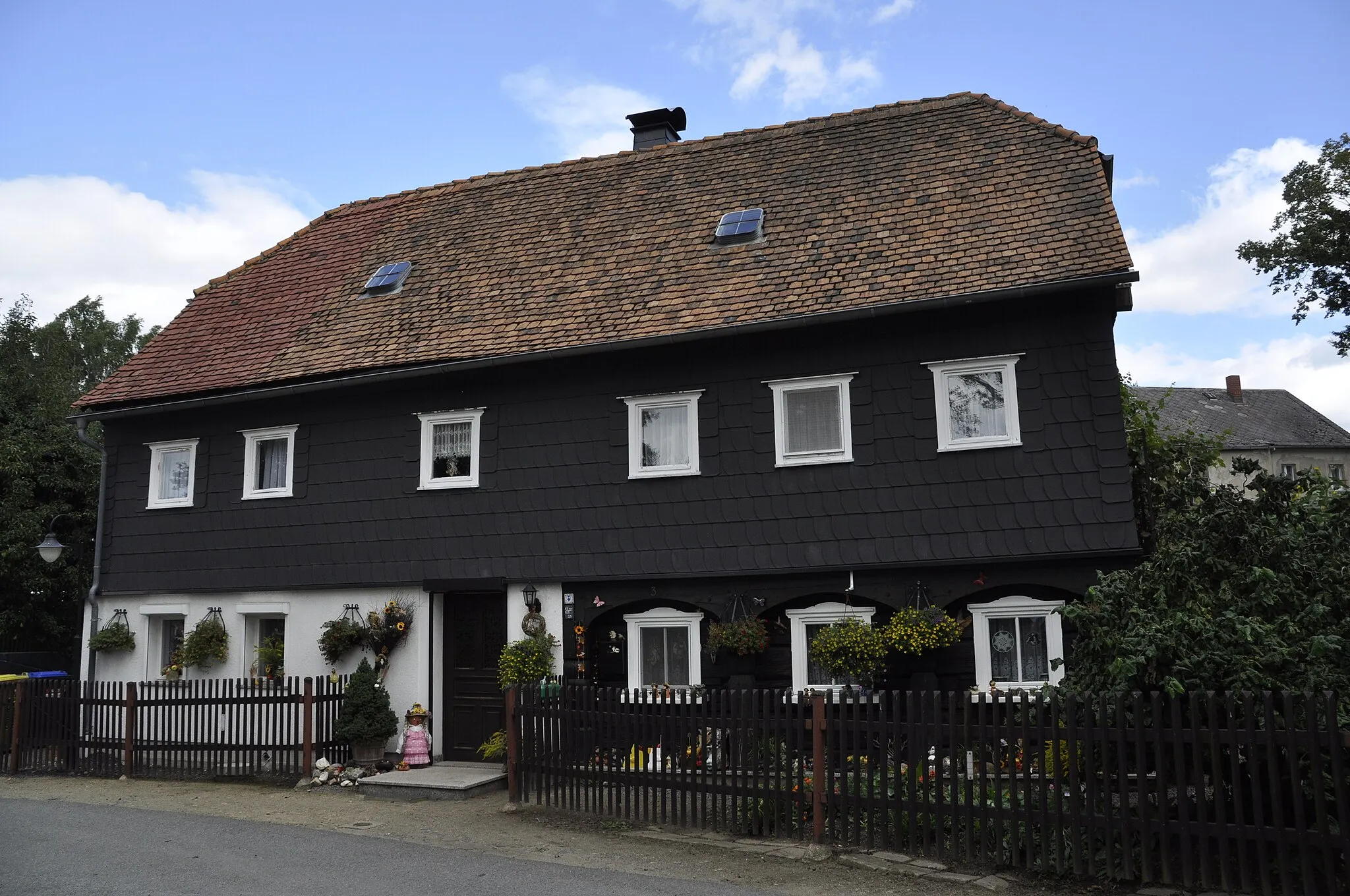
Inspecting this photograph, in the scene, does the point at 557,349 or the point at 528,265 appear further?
the point at 528,265

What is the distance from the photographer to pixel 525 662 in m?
13.0

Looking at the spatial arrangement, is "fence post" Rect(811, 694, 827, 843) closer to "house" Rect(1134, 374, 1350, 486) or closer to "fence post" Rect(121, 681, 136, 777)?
"fence post" Rect(121, 681, 136, 777)

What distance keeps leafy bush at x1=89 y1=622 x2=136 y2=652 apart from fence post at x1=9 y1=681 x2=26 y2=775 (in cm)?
170

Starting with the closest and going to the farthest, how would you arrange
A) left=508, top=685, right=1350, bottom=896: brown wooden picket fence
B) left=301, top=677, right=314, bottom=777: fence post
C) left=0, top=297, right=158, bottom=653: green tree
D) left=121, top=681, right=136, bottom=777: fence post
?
left=508, top=685, right=1350, bottom=896: brown wooden picket fence < left=301, top=677, right=314, bottom=777: fence post < left=121, top=681, right=136, bottom=777: fence post < left=0, top=297, right=158, bottom=653: green tree

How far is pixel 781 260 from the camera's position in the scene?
13594 mm

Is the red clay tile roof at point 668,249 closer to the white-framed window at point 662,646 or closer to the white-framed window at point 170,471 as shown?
the white-framed window at point 170,471

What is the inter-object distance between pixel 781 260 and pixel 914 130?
133 inches

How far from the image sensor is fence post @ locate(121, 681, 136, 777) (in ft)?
43.9

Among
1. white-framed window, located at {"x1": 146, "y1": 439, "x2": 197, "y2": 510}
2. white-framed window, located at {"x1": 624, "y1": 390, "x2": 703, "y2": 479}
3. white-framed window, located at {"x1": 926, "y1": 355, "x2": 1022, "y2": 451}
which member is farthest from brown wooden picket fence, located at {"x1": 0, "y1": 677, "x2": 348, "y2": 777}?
white-framed window, located at {"x1": 926, "y1": 355, "x2": 1022, "y2": 451}

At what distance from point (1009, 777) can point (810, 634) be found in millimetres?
4643

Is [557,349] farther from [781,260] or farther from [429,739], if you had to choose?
[429,739]

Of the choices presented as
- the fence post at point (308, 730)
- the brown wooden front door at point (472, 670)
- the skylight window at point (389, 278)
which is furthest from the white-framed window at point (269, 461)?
the fence post at point (308, 730)

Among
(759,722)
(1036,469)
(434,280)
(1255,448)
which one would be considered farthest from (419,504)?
(1255,448)

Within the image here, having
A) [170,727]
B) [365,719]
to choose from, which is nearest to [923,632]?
[365,719]
